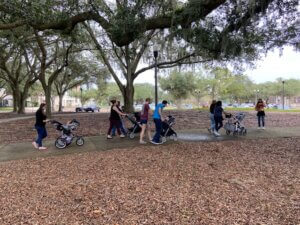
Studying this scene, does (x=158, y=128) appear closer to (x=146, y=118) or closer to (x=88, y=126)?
(x=146, y=118)

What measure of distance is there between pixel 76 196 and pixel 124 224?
1153 mm

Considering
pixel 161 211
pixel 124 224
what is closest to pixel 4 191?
pixel 124 224

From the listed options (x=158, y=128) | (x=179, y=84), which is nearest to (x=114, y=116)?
(x=158, y=128)

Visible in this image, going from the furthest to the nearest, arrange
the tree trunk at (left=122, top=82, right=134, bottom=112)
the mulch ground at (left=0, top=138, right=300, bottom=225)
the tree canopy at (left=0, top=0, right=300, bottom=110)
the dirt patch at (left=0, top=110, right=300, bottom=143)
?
the tree trunk at (left=122, top=82, right=134, bottom=112) < the dirt patch at (left=0, top=110, right=300, bottom=143) < the tree canopy at (left=0, top=0, right=300, bottom=110) < the mulch ground at (left=0, top=138, right=300, bottom=225)

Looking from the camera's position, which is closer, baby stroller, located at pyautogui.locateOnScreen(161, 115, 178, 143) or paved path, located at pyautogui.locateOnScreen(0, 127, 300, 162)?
paved path, located at pyautogui.locateOnScreen(0, 127, 300, 162)

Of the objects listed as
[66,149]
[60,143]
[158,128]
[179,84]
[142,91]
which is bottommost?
[66,149]

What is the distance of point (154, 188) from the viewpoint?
410cm

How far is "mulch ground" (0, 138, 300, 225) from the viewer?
3203 mm

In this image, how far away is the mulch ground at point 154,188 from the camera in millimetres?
3203

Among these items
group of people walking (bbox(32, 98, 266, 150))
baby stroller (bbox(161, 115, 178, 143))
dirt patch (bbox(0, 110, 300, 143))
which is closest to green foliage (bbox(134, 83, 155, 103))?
dirt patch (bbox(0, 110, 300, 143))

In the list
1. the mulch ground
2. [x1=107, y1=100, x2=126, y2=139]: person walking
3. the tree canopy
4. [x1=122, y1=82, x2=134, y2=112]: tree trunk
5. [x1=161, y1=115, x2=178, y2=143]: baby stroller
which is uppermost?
the tree canopy

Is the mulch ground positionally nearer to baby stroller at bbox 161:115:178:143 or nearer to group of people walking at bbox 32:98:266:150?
group of people walking at bbox 32:98:266:150

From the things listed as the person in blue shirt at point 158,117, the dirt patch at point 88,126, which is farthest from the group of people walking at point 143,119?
the dirt patch at point 88,126

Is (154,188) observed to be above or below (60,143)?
below
